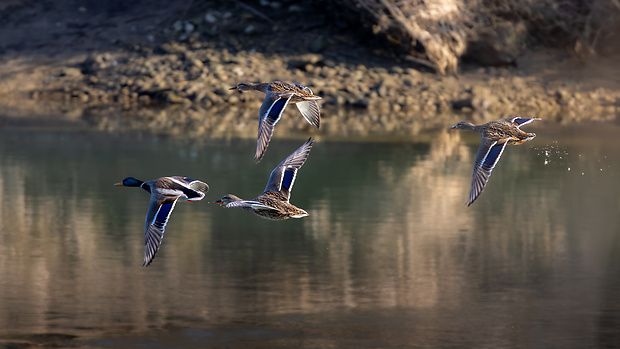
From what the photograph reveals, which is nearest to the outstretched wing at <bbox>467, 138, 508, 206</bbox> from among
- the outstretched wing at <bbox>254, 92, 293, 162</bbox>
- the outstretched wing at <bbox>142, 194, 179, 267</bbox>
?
the outstretched wing at <bbox>254, 92, 293, 162</bbox>

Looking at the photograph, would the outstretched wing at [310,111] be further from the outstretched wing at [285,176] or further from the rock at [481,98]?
the rock at [481,98]

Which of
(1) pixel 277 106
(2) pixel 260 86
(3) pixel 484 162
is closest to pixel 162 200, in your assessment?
(1) pixel 277 106

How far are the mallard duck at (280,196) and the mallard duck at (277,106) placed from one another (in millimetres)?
577

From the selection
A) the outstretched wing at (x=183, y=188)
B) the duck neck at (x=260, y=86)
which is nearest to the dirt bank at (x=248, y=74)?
the duck neck at (x=260, y=86)

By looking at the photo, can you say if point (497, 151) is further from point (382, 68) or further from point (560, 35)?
point (560, 35)

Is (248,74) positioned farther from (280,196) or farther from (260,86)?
(280,196)

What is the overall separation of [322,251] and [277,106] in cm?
684

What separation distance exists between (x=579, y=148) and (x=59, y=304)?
15.9 meters

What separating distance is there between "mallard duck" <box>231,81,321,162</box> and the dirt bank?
1685 centimetres

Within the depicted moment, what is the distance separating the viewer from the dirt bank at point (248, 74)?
1378 inches

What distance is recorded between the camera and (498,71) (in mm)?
37344

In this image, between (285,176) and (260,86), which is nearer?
(285,176)

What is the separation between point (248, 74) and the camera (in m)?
36.3

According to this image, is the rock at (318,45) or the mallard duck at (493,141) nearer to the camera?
the mallard duck at (493,141)
